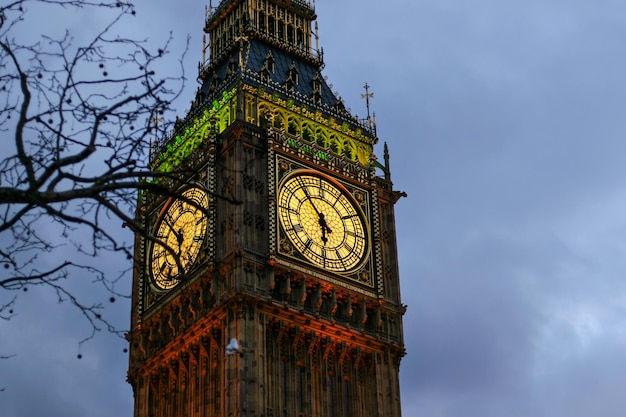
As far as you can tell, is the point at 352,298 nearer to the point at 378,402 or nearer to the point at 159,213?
the point at 378,402

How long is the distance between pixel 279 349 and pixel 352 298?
5.65m

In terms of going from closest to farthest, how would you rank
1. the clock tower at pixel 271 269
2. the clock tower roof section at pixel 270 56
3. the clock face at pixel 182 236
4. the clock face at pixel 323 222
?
the clock tower at pixel 271 269
the clock face at pixel 182 236
the clock face at pixel 323 222
the clock tower roof section at pixel 270 56

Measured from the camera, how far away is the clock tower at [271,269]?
61.4m

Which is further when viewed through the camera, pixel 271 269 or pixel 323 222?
pixel 323 222

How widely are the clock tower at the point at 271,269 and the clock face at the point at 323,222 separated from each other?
0.08 metres

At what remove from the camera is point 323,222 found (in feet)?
218

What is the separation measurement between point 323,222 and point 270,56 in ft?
39.7

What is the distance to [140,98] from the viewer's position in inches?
870

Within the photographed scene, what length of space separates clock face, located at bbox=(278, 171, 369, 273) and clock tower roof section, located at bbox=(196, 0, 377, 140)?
5.54m

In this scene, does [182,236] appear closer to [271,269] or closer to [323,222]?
[271,269]

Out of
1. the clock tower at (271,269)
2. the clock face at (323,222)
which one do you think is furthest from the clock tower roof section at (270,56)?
the clock face at (323,222)

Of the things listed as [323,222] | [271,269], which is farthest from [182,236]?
[323,222]

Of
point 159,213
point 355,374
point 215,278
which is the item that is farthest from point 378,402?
point 159,213

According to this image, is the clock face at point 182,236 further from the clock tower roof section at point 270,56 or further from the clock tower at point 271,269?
the clock tower roof section at point 270,56
